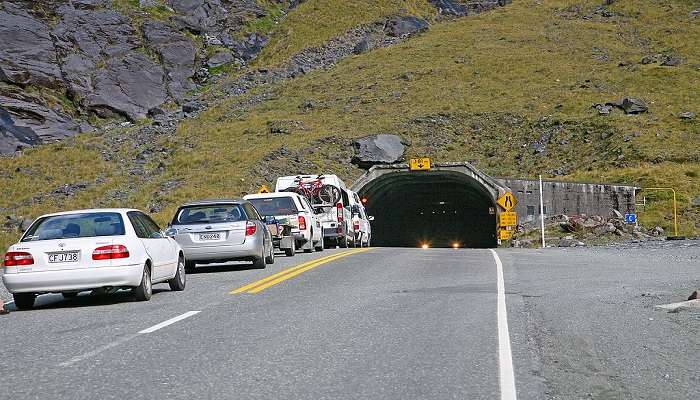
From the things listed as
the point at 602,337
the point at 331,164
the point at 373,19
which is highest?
the point at 373,19

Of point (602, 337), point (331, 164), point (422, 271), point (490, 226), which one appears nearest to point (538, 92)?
point (490, 226)

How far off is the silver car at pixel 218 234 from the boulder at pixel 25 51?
61162 mm

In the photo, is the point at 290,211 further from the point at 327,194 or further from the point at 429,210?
the point at 429,210

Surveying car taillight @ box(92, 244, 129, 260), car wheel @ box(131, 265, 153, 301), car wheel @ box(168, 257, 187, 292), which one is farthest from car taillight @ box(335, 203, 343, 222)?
car taillight @ box(92, 244, 129, 260)

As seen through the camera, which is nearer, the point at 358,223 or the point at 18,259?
the point at 18,259

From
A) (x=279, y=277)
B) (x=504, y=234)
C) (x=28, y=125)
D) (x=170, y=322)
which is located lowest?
(x=170, y=322)

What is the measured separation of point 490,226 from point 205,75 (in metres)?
36.0

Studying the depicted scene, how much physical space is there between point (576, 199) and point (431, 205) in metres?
28.2

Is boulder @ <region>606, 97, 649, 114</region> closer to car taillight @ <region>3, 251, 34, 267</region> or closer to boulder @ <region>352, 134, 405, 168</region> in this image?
boulder @ <region>352, 134, 405, 168</region>

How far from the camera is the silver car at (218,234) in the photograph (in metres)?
19.4

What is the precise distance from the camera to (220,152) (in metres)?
63.0

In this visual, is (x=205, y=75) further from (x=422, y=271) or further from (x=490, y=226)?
(x=422, y=271)

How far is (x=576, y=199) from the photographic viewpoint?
4203cm

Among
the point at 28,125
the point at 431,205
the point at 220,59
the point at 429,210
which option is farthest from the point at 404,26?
the point at 28,125
